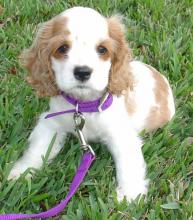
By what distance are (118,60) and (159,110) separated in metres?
0.75

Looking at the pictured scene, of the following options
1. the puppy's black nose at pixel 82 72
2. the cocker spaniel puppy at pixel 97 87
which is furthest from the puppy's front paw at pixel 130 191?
the puppy's black nose at pixel 82 72

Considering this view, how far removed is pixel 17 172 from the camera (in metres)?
3.66

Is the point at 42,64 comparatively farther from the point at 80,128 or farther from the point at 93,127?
the point at 93,127

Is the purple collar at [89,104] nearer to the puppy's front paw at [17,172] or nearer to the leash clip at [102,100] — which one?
the leash clip at [102,100]

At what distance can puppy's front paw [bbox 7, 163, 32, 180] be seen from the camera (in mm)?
3598

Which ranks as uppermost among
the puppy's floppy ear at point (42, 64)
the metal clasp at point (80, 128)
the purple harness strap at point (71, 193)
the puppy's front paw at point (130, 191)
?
the puppy's floppy ear at point (42, 64)

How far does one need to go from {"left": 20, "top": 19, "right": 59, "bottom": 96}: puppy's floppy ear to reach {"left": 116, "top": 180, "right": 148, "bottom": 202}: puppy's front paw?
2.47 feet

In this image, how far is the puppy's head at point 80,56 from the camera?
319cm

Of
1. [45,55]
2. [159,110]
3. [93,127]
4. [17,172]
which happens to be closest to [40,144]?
[17,172]

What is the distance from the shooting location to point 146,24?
543 cm

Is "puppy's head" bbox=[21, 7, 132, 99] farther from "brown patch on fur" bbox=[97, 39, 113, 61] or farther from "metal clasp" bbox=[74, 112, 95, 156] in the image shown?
"metal clasp" bbox=[74, 112, 95, 156]

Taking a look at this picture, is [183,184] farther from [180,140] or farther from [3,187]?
[3,187]

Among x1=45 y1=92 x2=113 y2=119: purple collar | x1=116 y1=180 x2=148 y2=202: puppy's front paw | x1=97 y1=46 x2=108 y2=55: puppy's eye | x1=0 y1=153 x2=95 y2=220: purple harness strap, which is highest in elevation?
x1=97 y1=46 x2=108 y2=55: puppy's eye

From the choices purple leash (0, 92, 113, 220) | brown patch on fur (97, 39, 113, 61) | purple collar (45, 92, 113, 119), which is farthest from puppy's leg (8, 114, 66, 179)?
brown patch on fur (97, 39, 113, 61)
